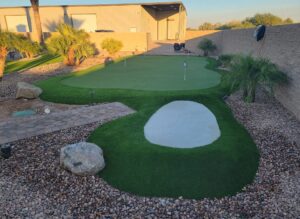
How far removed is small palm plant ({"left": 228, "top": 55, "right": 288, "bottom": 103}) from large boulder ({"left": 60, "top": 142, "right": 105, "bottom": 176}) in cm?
545

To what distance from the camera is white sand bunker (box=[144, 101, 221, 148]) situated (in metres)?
5.16

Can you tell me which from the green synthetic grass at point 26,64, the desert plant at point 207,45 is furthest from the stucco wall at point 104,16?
the green synthetic grass at point 26,64

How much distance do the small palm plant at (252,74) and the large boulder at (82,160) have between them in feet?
17.9

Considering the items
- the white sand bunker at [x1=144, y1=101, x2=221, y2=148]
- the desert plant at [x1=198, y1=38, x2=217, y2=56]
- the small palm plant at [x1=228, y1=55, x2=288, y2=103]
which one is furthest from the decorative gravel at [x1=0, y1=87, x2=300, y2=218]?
the desert plant at [x1=198, y1=38, x2=217, y2=56]

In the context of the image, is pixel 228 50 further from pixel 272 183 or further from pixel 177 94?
pixel 272 183

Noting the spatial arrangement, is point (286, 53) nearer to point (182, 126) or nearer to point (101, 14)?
point (182, 126)

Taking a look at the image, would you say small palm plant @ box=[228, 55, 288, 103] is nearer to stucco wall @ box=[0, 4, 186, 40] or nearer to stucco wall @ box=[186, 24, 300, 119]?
stucco wall @ box=[186, 24, 300, 119]

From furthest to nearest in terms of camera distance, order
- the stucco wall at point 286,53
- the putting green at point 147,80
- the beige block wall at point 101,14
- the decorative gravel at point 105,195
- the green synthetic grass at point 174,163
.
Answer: the beige block wall at point 101,14, the putting green at point 147,80, the stucco wall at point 286,53, the green synthetic grass at point 174,163, the decorative gravel at point 105,195

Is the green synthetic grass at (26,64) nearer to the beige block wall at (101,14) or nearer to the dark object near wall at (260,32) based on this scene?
the beige block wall at (101,14)

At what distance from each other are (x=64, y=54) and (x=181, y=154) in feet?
41.0

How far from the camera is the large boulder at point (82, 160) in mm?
4242

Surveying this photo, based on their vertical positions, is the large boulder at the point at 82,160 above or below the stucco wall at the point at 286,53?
below

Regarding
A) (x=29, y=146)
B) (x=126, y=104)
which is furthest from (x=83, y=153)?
(x=126, y=104)

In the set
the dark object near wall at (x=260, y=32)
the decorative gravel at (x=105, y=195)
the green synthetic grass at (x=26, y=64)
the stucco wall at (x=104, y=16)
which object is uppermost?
the stucco wall at (x=104, y=16)
